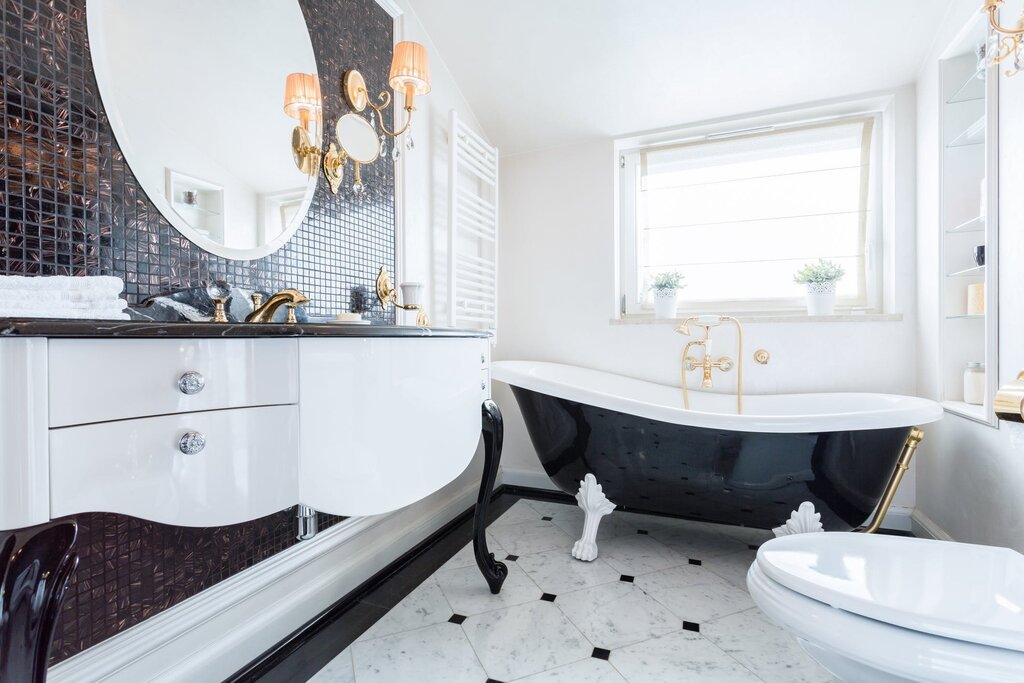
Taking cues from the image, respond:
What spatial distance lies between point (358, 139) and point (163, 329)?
136 cm

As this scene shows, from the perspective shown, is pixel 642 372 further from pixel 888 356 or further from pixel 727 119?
pixel 727 119

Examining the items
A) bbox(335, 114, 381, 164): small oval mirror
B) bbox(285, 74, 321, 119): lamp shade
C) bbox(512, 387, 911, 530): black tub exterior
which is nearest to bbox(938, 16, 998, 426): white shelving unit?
bbox(512, 387, 911, 530): black tub exterior

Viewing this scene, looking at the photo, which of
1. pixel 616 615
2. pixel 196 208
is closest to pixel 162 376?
pixel 196 208

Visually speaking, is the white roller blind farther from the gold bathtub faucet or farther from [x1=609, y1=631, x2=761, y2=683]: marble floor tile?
[x1=609, y1=631, x2=761, y2=683]: marble floor tile

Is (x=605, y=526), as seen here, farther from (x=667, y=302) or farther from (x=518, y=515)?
(x=667, y=302)

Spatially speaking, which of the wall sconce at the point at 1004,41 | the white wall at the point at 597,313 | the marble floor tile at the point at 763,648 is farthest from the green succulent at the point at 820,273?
the marble floor tile at the point at 763,648

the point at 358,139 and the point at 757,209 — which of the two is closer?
the point at 358,139

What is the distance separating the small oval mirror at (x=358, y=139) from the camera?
1.72 m

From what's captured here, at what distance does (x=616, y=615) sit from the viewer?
61.7 inches

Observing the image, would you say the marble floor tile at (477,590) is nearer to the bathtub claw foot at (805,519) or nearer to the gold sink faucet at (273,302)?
the bathtub claw foot at (805,519)

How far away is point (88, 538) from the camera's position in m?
1.01

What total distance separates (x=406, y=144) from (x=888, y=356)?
2.36 metres

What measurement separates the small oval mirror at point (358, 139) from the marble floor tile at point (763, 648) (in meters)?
1.98

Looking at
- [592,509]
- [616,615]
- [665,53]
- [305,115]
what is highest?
[665,53]
